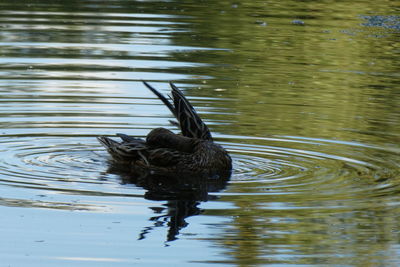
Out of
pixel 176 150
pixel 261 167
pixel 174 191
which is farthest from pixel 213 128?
pixel 174 191

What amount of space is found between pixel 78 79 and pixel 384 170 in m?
5.83

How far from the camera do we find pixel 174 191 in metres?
8.98

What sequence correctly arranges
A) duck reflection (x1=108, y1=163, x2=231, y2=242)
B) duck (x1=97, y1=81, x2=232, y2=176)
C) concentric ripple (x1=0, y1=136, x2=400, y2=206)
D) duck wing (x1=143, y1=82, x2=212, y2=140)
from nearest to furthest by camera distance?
duck reflection (x1=108, y1=163, x2=231, y2=242), concentric ripple (x1=0, y1=136, x2=400, y2=206), duck (x1=97, y1=81, x2=232, y2=176), duck wing (x1=143, y1=82, x2=212, y2=140)

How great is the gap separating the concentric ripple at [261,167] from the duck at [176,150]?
0.21 m

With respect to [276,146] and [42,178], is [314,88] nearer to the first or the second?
[276,146]

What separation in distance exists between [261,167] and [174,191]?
1198 millimetres

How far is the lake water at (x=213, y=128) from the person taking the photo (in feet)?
23.7

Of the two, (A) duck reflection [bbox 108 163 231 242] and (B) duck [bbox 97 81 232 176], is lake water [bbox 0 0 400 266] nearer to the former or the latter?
(A) duck reflection [bbox 108 163 231 242]

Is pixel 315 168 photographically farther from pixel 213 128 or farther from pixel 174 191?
pixel 213 128

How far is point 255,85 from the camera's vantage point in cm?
1418

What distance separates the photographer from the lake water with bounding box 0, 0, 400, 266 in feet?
23.7

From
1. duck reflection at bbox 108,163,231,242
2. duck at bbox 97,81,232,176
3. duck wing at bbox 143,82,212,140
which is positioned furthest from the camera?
duck wing at bbox 143,82,212,140

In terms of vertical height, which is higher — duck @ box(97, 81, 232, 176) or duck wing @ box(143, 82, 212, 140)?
duck wing @ box(143, 82, 212, 140)

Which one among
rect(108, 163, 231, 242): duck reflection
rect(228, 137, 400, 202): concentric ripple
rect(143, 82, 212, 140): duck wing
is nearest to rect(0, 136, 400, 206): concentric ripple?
rect(228, 137, 400, 202): concentric ripple
